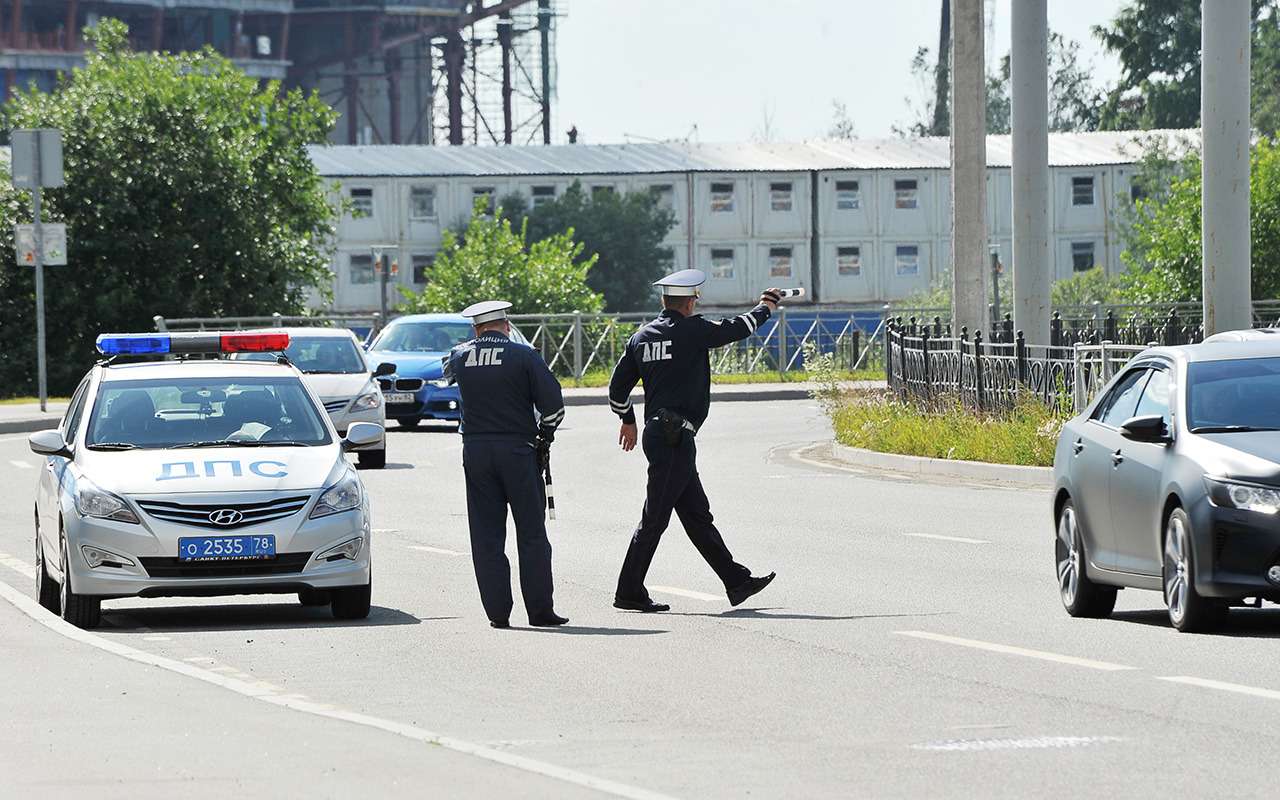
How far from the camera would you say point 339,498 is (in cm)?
1316

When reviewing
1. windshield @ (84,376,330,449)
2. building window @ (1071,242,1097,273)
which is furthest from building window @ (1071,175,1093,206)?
windshield @ (84,376,330,449)

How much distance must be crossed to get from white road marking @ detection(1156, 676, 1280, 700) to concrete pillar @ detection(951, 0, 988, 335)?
746 inches

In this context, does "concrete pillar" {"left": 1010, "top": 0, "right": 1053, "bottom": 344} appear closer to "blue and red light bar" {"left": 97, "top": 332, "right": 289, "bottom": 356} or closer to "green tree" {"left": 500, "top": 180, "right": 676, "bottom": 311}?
"blue and red light bar" {"left": 97, "top": 332, "right": 289, "bottom": 356}

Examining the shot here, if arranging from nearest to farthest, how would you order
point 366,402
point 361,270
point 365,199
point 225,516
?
point 225,516, point 366,402, point 365,199, point 361,270

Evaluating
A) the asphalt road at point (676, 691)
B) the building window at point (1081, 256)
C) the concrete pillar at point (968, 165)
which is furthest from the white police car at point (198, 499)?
the building window at point (1081, 256)

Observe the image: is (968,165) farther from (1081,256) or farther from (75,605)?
(1081,256)

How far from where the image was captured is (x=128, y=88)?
56281mm

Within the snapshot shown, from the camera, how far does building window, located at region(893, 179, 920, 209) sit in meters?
96.4

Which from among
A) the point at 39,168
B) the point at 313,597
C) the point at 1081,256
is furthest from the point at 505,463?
the point at 1081,256

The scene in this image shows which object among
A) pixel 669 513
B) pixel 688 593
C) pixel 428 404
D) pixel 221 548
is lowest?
pixel 428 404

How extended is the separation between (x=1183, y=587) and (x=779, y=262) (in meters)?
86.0

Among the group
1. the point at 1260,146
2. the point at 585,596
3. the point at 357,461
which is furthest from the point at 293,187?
the point at 585,596

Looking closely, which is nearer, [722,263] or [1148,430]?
[1148,430]

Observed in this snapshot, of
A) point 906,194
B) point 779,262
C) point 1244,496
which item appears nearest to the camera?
point 1244,496
